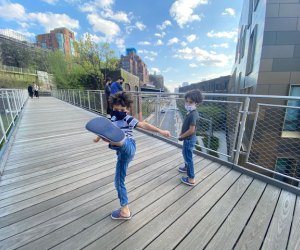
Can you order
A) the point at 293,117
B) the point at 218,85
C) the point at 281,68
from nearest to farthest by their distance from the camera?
the point at 293,117 < the point at 281,68 < the point at 218,85

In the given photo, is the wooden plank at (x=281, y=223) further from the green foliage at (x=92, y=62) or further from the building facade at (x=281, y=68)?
the green foliage at (x=92, y=62)

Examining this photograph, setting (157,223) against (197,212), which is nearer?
(157,223)

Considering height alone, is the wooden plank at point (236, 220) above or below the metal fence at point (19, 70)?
below

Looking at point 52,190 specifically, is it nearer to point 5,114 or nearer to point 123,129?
point 123,129

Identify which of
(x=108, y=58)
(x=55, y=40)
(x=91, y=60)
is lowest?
(x=91, y=60)

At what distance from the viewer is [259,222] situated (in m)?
1.47

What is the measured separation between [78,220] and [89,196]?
1.12 ft

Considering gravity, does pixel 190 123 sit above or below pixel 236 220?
above

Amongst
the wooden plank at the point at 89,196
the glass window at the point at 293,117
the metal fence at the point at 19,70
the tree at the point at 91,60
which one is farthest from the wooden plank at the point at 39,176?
the metal fence at the point at 19,70

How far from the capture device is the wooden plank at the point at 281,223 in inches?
50.4

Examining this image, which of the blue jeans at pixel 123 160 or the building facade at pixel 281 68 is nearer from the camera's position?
the blue jeans at pixel 123 160

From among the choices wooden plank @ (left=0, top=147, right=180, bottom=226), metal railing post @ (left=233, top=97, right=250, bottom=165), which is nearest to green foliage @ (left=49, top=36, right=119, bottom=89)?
wooden plank @ (left=0, top=147, right=180, bottom=226)

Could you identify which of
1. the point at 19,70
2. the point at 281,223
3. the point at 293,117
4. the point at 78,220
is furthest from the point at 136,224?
the point at 19,70

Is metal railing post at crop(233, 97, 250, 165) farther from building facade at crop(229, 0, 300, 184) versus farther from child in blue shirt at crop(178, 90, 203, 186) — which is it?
building facade at crop(229, 0, 300, 184)
